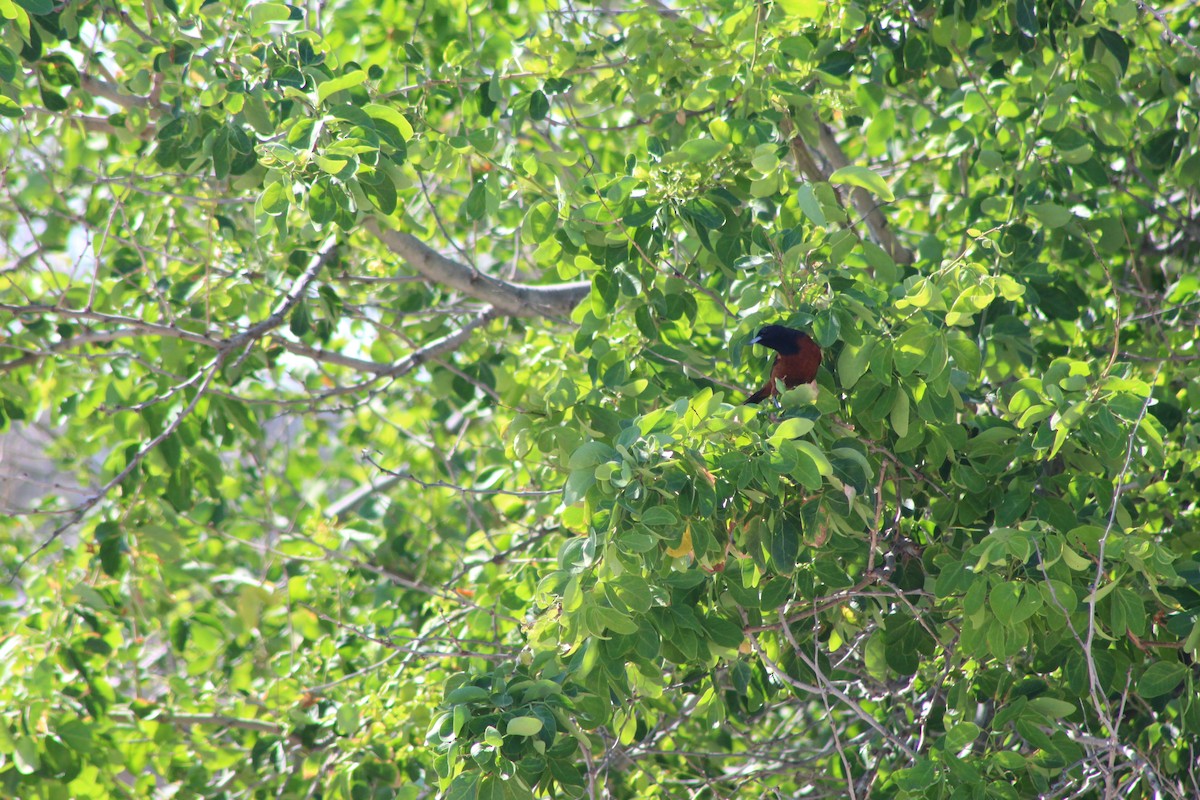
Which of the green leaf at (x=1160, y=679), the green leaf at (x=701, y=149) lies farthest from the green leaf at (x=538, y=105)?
the green leaf at (x=1160, y=679)

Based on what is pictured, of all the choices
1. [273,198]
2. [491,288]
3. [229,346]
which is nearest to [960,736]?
[273,198]

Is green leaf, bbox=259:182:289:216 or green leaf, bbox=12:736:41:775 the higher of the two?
green leaf, bbox=259:182:289:216

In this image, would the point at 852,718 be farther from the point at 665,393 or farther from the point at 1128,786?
the point at 665,393

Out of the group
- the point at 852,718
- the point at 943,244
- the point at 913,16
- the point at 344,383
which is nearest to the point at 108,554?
the point at 344,383

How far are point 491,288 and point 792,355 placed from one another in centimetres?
135

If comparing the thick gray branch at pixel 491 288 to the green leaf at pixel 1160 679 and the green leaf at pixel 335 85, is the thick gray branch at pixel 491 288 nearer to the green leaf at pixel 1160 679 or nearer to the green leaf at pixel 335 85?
the green leaf at pixel 335 85

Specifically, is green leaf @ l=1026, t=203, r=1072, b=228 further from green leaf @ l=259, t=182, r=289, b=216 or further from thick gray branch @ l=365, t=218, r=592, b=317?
green leaf @ l=259, t=182, r=289, b=216

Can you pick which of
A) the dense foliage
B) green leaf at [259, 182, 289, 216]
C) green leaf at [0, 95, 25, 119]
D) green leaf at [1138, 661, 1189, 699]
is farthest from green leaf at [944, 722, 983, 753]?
green leaf at [0, 95, 25, 119]

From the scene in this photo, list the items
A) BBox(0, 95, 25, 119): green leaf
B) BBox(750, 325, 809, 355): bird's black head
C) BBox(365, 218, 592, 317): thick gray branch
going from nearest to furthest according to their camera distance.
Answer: BBox(750, 325, 809, 355): bird's black head < BBox(0, 95, 25, 119): green leaf < BBox(365, 218, 592, 317): thick gray branch

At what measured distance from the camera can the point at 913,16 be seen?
3.05 meters

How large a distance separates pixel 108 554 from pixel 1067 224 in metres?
2.77

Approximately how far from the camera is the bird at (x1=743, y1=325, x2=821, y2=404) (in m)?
2.14

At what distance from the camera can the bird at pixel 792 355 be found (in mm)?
2145

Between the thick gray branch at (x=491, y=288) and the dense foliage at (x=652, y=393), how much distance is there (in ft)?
0.07
